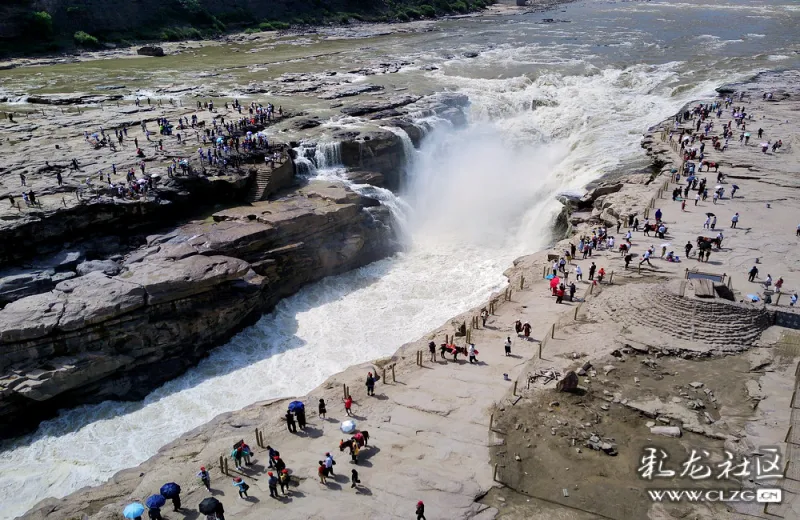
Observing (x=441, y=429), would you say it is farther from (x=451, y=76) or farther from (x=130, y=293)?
(x=451, y=76)

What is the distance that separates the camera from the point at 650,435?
62.5 ft

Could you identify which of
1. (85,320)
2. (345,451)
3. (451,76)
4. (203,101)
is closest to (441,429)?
(345,451)

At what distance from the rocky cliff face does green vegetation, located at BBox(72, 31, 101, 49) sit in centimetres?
6263

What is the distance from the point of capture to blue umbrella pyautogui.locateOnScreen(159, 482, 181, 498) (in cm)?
1761

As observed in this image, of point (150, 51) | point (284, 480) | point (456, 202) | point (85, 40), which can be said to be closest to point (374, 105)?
point (456, 202)

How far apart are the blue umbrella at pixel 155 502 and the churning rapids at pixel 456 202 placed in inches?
260

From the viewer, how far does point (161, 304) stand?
1095 inches

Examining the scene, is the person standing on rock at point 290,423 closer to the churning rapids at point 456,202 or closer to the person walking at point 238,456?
the person walking at point 238,456

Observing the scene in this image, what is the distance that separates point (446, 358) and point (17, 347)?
17.4 metres

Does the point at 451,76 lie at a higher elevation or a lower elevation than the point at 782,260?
higher

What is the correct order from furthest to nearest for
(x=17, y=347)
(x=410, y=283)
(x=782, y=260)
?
(x=410, y=283) < (x=782, y=260) < (x=17, y=347)

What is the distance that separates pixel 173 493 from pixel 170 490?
0.13 metres

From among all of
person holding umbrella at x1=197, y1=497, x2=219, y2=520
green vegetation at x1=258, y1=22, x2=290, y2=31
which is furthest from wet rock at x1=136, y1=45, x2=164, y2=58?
person holding umbrella at x1=197, y1=497, x2=219, y2=520

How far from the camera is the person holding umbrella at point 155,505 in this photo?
17.2m
